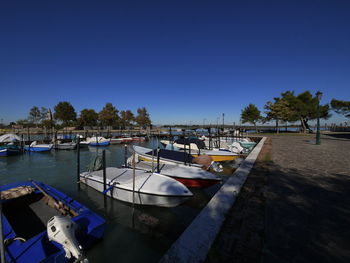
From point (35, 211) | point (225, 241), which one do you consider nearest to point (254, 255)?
point (225, 241)

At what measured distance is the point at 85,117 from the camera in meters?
78.7

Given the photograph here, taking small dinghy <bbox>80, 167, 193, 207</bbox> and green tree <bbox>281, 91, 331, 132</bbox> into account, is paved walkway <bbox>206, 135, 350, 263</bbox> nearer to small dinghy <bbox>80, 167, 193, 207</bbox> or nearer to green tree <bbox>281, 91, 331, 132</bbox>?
small dinghy <bbox>80, 167, 193, 207</bbox>

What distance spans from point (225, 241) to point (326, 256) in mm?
1643

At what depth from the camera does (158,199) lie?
260 inches

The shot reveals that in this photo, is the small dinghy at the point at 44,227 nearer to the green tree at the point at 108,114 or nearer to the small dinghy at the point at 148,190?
the small dinghy at the point at 148,190

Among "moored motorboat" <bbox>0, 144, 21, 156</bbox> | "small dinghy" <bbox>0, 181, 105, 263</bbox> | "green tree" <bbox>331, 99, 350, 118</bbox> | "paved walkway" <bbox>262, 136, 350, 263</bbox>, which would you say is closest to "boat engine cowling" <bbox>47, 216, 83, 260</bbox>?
"small dinghy" <bbox>0, 181, 105, 263</bbox>

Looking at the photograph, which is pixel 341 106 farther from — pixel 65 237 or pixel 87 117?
pixel 87 117

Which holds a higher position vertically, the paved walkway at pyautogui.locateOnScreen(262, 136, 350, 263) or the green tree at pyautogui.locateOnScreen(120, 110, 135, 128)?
the green tree at pyautogui.locateOnScreen(120, 110, 135, 128)

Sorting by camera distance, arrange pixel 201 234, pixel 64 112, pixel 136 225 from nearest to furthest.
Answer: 1. pixel 201 234
2. pixel 136 225
3. pixel 64 112

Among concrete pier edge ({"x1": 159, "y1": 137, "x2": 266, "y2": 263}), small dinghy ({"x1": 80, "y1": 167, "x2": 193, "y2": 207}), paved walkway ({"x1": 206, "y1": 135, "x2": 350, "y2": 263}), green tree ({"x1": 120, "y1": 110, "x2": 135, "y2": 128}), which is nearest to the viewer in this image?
concrete pier edge ({"x1": 159, "y1": 137, "x2": 266, "y2": 263})

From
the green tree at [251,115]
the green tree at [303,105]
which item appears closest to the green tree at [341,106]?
the green tree at [303,105]

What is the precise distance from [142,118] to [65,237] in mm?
88524

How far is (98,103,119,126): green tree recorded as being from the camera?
78.8 metres

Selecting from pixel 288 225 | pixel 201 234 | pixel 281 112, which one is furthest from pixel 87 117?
pixel 288 225
